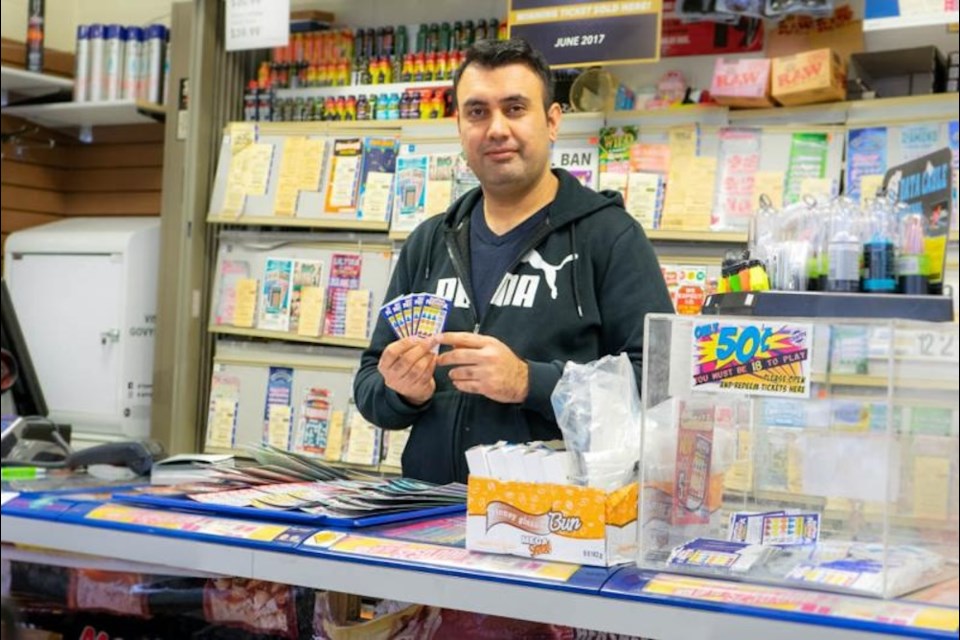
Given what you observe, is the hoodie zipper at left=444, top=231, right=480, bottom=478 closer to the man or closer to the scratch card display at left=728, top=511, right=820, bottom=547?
the man

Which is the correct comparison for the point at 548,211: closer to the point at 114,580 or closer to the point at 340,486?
the point at 340,486

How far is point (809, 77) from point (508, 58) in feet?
5.88

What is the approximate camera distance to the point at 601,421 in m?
1.47

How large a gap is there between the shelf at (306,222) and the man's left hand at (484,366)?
2.67 metres

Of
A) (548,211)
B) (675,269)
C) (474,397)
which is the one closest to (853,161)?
(675,269)

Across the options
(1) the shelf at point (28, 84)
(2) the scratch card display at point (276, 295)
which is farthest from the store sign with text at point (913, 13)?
(1) the shelf at point (28, 84)

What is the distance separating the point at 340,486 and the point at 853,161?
263cm

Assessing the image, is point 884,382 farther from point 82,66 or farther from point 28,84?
point 28,84

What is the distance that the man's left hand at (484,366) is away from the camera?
1958 mm

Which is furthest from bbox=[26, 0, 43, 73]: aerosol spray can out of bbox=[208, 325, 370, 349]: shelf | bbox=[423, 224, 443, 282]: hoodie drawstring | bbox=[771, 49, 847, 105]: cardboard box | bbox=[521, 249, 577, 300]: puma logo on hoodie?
bbox=[521, 249, 577, 300]: puma logo on hoodie

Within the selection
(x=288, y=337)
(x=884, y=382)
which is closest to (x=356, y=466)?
(x=288, y=337)

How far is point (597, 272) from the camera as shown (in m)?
2.35

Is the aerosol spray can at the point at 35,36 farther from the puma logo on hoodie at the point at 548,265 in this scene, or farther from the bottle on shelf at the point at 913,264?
the bottle on shelf at the point at 913,264

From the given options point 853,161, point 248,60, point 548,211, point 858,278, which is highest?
point 248,60
